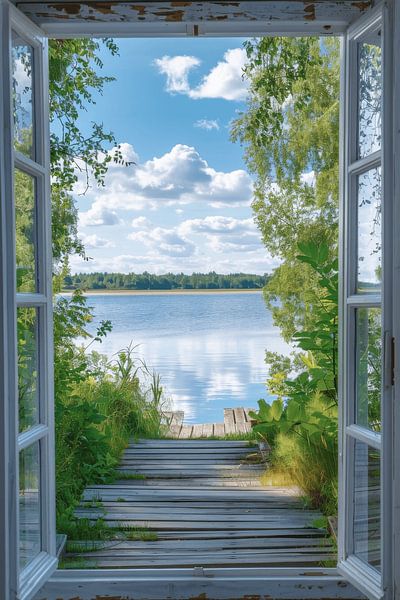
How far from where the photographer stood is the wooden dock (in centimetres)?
570

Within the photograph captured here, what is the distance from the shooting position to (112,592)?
1887 millimetres

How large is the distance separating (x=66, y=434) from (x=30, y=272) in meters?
2.14

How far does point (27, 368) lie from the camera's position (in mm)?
1869

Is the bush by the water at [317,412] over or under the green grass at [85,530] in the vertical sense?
over

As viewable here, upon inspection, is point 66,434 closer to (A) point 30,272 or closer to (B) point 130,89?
(A) point 30,272

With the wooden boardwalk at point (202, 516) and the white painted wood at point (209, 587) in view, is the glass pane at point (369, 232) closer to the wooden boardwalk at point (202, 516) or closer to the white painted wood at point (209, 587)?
the white painted wood at point (209, 587)

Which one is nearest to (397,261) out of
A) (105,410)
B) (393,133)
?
(393,133)

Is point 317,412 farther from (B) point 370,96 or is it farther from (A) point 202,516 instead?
(B) point 370,96

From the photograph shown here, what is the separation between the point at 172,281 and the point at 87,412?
15.7m

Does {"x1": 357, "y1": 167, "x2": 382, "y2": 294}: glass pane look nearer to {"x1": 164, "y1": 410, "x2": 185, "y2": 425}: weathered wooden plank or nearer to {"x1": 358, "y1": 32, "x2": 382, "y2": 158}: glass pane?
{"x1": 358, "y1": 32, "x2": 382, "y2": 158}: glass pane

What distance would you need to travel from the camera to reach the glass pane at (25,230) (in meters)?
1.80

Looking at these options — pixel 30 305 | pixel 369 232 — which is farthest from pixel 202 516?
pixel 369 232

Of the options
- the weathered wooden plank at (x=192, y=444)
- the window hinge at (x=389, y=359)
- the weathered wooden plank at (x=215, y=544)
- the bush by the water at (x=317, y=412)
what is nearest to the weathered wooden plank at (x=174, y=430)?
the weathered wooden plank at (x=192, y=444)

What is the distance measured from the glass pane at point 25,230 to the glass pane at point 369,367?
995 millimetres
